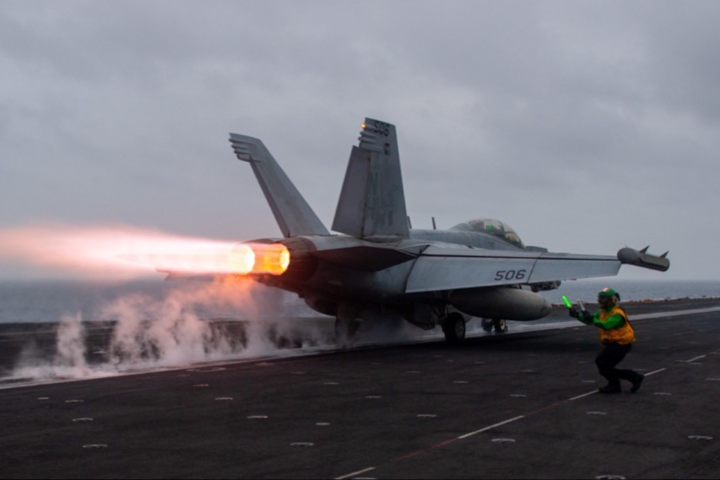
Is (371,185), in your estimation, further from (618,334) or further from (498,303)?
(618,334)

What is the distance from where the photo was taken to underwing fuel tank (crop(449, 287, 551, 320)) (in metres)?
25.2

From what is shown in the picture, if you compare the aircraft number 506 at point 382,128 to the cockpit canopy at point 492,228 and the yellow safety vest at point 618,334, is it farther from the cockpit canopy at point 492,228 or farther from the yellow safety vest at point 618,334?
the yellow safety vest at point 618,334

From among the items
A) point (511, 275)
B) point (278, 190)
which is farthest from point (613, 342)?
point (278, 190)

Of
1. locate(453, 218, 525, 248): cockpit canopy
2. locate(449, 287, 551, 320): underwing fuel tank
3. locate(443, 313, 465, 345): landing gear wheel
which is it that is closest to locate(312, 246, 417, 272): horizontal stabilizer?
locate(449, 287, 551, 320): underwing fuel tank

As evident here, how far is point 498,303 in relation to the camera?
990 inches

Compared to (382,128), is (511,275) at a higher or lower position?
lower

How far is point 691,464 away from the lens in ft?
28.4

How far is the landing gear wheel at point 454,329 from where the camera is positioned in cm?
2716

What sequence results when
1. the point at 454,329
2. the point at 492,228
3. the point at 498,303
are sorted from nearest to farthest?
the point at 498,303
the point at 454,329
the point at 492,228

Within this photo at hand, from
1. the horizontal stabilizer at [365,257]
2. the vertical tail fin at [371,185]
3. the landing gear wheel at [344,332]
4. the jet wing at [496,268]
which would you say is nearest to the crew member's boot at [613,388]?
the horizontal stabilizer at [365,257]

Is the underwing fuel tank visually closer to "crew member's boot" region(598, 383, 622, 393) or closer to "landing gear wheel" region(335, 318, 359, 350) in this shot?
"landing gear wheel" region(335, 318, 359, 350)

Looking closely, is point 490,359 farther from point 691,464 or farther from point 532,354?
point 691,464

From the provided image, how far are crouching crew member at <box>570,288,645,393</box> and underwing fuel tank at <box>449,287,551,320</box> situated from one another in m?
10.7

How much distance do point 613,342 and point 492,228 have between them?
1691 cm
